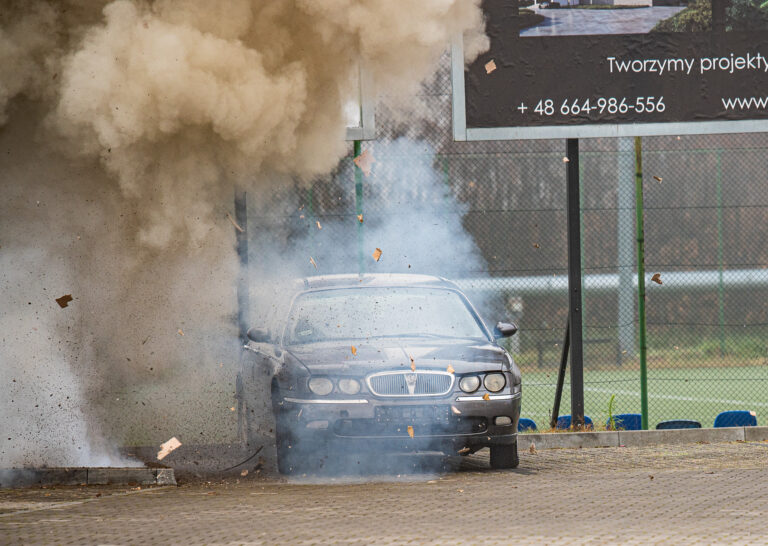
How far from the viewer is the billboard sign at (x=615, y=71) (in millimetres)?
11430

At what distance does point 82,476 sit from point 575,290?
16.6 feet

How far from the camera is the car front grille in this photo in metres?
9.07

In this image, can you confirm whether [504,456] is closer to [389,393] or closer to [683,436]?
[389,393]

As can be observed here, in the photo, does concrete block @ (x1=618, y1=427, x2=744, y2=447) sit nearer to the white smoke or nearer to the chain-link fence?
the chain-link fence

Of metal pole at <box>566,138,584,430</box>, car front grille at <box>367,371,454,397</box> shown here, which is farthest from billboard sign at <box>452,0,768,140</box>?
car front grille at <box>367,371,454,397</box>

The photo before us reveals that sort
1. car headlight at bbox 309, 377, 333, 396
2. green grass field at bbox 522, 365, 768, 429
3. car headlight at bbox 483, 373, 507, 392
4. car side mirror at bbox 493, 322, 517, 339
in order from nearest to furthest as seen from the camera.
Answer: car headlight at bbox 309, 377, 333, 396 < car headlight at bbox 483, 373, 507, 392 < car side mirror at bbox 493, 322, 517, 339 < green grass field at bbox 522, 365, 768, 429

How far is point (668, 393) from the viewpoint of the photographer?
1748cm

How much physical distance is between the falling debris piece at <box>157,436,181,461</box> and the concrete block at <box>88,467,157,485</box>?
49.0 inches

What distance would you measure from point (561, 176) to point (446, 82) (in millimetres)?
8227

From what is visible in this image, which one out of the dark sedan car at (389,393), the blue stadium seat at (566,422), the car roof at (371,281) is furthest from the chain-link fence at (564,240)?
the dark sedan car at (389,393)

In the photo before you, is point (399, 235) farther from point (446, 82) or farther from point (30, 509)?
point (30, 509)

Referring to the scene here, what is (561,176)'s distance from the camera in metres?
20.4

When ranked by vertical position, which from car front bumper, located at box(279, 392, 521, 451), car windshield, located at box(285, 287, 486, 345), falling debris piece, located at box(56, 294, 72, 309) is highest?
falling debris piece, located at box(56, 294, 72, 309)

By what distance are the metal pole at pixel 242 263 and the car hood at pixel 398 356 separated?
1.53 metres
